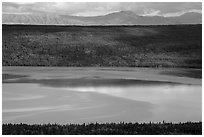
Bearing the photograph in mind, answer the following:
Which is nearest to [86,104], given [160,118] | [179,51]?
Result: [160,118]

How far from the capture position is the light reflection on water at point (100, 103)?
648 inches

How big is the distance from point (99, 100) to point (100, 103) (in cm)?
88

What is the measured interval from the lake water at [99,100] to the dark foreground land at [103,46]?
19366 millimetres

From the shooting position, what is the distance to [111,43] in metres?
61.8

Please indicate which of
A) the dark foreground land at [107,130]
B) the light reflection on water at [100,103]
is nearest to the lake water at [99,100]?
the light reflection on water at [100,103]

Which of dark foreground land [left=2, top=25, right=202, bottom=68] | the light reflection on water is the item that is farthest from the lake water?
dark foreground land [left=2, top=25, right=202, bottom=68]

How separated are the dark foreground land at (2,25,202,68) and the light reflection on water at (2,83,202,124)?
22591 mm

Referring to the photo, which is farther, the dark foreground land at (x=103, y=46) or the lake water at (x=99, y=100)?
the dark foreground land at (x=103, y=46)

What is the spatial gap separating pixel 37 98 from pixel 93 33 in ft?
164

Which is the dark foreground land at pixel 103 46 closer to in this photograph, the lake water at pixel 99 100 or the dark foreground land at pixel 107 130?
the lake water at pixel 99 100

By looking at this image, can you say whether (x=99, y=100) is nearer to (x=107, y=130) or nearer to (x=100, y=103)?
(x=100, y=103)

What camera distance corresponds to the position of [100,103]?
64.6ft

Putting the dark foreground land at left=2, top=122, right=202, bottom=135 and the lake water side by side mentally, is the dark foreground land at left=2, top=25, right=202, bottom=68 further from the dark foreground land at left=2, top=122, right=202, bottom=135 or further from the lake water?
the dark foreground land at left=2, top=122, right=202, bottom=135

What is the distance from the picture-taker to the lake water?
1650 cm
